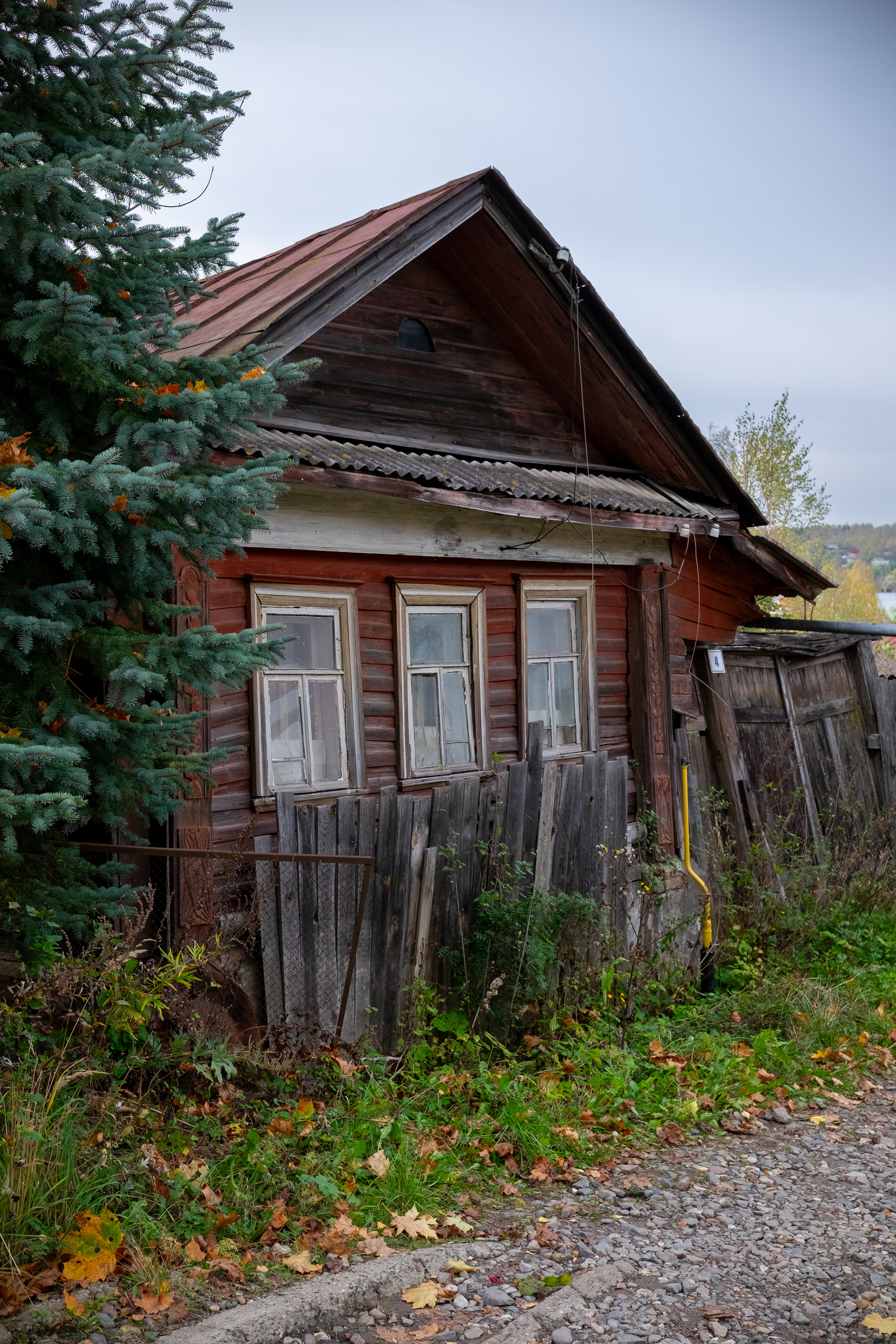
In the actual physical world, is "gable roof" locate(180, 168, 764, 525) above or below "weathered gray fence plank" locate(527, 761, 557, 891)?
above

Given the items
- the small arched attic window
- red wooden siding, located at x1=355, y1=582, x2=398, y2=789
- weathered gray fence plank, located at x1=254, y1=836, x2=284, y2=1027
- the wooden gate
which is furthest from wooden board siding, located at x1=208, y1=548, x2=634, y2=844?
the small arched attic window

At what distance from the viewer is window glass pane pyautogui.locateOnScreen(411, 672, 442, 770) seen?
7215 mm

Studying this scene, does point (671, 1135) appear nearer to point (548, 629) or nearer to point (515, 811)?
point (515, 811)

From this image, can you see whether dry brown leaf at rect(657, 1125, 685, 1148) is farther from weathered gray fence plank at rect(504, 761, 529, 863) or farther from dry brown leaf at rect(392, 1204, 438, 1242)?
weathered gray fence plank at rect(504, 761, 529, 863)

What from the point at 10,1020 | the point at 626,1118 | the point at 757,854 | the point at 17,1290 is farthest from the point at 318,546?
the point at 757,854

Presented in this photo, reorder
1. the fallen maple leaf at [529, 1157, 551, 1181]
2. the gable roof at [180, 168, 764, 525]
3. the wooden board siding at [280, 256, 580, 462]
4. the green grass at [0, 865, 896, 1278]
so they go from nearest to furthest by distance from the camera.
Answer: the green grass at [0, 865, 896, 1278] → the fallen maple leaf at [529, 1157, 551, 1181] → the gable roof at [180, 168, 764, 525] → the wooden board siding at [280, 256, 580, 462]

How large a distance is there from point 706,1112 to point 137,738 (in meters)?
3.65

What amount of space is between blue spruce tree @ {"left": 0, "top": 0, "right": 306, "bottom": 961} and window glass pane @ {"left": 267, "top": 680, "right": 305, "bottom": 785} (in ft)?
5.36

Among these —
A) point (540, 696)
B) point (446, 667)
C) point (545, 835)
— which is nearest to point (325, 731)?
point (446, 667)

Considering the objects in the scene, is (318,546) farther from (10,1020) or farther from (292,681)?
(10,1020)

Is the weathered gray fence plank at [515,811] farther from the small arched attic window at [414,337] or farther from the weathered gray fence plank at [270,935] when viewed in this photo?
the small arched attic window at [414,337]

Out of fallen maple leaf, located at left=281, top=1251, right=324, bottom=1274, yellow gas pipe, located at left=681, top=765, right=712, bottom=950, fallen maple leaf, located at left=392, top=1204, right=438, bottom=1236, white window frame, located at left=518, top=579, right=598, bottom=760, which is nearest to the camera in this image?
fallen maple leaf, located at left=281, top=1251, right=324, bottom=1274

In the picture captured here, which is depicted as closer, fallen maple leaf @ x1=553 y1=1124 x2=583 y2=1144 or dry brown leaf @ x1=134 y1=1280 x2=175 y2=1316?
dry brown leaf @ x1=134 y1=1280 x2=175 y2=1316

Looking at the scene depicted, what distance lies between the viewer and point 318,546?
6.36m
